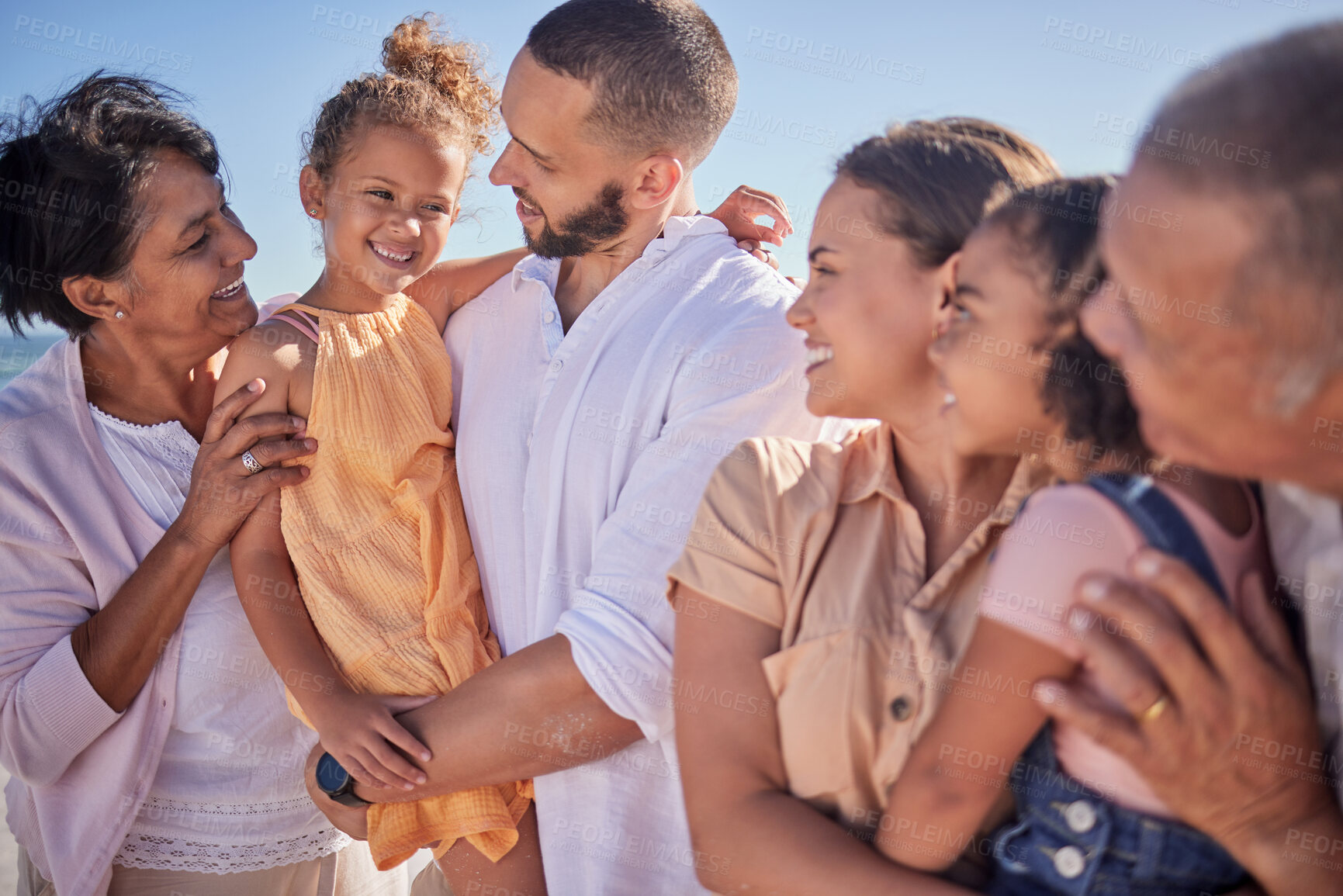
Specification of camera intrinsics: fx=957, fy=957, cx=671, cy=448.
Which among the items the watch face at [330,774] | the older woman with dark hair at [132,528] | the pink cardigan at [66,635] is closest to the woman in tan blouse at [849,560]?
the watch face at [330,774]

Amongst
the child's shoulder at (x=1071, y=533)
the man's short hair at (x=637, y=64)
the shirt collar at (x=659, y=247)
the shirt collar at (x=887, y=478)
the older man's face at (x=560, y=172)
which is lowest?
the shirt collar at (x=887, y=478)

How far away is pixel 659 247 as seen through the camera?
235 cm

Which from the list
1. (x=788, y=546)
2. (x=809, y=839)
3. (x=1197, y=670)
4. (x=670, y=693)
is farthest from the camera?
(x=670, y=693)

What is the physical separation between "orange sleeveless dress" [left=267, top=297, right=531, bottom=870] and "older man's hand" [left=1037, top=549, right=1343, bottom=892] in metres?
1.40

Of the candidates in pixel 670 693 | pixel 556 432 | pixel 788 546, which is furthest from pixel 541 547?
pixel 788 546

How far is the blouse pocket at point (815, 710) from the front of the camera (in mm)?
1389

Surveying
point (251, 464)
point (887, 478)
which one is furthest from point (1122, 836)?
point (251, 464)

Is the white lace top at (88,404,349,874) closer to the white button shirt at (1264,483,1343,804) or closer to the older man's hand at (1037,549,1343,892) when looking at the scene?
the older man's hand at (1037,549,1343,892)

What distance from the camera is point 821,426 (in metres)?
2.09

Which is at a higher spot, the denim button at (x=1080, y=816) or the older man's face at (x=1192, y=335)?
the older man's face at (x=1192, y=335)

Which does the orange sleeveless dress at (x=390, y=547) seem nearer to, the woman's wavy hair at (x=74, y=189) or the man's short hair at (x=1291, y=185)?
the woman's wavy hair at (x=74, y=189)

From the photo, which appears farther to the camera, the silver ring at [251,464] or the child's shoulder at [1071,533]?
the silver ring at [251,464]

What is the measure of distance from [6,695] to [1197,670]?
251 cm

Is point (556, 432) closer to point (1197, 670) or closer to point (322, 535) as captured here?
point (322, 535)
